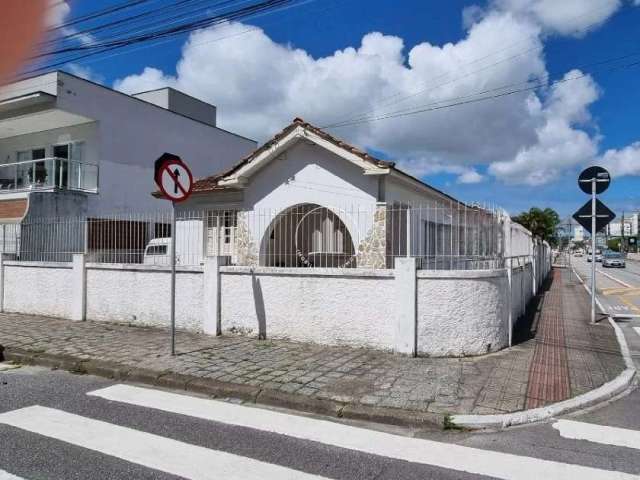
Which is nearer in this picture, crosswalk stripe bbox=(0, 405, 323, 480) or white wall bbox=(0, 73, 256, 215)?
crosswalk stripe bbox=(0, 405, 323, 480)

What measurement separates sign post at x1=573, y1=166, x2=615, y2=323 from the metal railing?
10.5 ft

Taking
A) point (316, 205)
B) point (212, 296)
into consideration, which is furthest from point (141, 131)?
point (212, 296)

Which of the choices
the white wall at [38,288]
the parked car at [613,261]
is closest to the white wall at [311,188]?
the white wall at [38,288]

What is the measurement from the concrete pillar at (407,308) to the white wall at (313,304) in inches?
5.3

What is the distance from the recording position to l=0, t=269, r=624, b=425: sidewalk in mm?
5301

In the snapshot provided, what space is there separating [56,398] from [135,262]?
5037 millimetres

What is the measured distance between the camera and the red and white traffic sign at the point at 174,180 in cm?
719

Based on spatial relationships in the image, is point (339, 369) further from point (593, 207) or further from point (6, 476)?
point (593, 207)

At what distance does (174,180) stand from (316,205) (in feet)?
13.3

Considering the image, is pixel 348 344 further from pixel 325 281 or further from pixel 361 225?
pixel 361 225

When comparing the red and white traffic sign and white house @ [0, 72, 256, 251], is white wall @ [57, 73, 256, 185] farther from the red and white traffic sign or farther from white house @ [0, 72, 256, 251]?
the red and white traffic sign

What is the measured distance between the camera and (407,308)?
23.7 feet

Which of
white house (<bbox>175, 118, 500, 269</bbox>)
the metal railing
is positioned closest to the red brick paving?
the metal railing

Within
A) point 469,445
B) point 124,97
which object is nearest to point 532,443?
point 469,445
